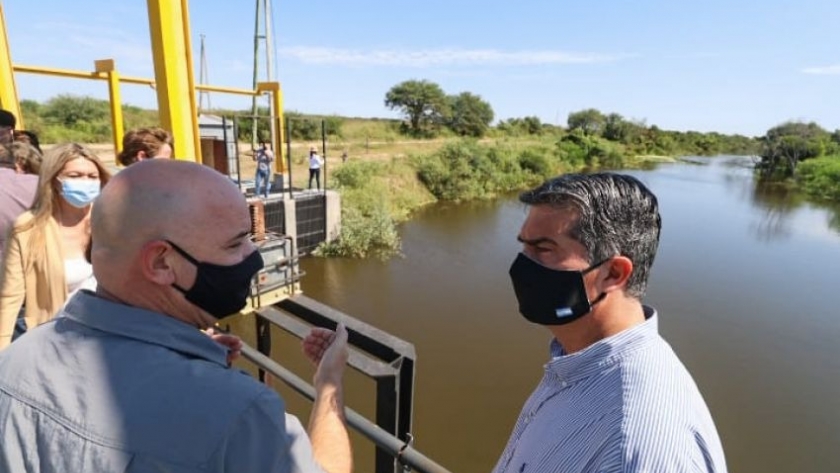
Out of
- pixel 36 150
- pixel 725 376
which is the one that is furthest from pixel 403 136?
pixel 36 150

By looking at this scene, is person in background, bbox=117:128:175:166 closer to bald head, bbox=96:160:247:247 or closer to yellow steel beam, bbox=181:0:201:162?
yellow steel beam, bbox=181:0:201:162

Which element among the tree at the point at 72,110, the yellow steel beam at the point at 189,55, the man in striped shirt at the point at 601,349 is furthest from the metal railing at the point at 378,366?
the tree at the point at 72,110

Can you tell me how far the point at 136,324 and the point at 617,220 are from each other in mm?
1108

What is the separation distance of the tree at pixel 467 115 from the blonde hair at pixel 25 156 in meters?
45.2

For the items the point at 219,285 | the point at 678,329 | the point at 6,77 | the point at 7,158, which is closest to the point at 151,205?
the point at 219,285

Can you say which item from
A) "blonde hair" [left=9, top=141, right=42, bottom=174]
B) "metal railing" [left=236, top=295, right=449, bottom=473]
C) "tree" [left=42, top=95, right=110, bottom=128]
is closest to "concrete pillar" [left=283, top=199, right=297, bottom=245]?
"blonde hair" [left=9, top=141, right=42, bottom=174]

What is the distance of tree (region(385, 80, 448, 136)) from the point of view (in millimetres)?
44781

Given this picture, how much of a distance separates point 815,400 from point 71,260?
984 cm

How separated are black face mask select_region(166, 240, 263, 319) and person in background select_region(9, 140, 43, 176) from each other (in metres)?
2.44

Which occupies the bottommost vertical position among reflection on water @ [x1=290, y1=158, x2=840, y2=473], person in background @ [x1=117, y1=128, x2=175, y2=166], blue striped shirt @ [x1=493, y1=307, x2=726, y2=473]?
reflection on water @ [x1=290, y1=158, x2=840, y2=473]

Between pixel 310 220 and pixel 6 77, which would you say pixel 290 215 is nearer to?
pixel 310 220

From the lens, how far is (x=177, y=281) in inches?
36.6

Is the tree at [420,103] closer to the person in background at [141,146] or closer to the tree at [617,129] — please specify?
the tree at [617,129]

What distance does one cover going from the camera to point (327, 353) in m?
1.32
